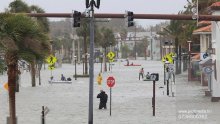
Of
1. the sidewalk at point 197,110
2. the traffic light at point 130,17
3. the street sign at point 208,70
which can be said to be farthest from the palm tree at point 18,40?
the street sign at point 208,70

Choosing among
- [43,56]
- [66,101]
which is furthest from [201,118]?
[66,101]

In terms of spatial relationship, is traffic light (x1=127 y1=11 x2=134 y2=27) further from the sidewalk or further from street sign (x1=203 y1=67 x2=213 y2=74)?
street sign (x1=203 y1=67 x2=213 y2=74)

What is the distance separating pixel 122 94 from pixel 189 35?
37.8 m

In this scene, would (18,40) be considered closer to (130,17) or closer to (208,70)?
(130,17)

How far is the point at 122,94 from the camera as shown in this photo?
51.4 m

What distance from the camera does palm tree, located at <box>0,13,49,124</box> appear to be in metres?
21.1

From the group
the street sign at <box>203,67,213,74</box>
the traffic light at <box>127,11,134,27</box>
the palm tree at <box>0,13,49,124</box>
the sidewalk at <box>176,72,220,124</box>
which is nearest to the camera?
the palm tree at <box>0,13,49,124</box>

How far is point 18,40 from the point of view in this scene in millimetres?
21344

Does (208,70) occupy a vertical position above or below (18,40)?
below

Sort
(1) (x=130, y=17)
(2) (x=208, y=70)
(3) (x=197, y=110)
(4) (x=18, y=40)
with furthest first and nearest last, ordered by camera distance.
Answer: (2) (x=208, y=70) → (3) (x=197, y=110) → (1) (x=130, y=17) → (4) (x=18, y=40)

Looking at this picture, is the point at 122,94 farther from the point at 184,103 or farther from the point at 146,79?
the point at 146,79

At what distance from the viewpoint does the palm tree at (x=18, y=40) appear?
2114cm

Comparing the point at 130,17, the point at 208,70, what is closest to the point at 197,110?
the point at 208,70

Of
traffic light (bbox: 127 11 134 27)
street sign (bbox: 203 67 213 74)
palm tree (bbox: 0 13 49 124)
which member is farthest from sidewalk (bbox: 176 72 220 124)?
palm tree (bbox: 0 13 49 124)
